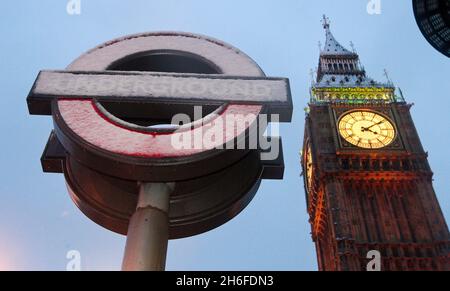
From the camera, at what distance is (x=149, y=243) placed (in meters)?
4.43

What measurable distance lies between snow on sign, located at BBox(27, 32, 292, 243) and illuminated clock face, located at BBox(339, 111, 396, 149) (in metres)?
47.0

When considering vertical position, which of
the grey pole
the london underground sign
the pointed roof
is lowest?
the grey pole

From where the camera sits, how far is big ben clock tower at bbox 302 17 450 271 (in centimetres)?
4362

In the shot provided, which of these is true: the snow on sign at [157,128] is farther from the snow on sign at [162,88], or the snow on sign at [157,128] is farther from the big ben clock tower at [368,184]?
the big ben clock tower at [368,184]

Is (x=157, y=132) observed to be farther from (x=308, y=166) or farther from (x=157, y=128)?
(x=308, y=166)

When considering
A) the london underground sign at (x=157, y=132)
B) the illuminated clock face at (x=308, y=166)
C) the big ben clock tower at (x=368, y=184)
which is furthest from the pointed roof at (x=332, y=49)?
the london underground sign at (x=157, y=132)

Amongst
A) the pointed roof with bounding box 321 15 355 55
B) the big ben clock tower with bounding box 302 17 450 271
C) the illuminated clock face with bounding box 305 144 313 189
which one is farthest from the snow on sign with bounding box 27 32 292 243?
the pointed roof with bounding box 321 15 355 55

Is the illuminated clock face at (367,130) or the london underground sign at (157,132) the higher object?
the illuminated clock face at (367,130)

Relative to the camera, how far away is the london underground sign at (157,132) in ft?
15.6

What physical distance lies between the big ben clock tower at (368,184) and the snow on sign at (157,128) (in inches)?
1499

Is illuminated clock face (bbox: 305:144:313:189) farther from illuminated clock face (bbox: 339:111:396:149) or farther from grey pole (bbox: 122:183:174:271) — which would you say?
grey pole (bbox: 122:183:174:271)

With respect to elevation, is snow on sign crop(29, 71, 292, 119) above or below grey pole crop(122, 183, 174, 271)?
above

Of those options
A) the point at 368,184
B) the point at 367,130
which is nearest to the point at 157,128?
the point at 368,184

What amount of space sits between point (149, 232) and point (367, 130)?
4961 cm
